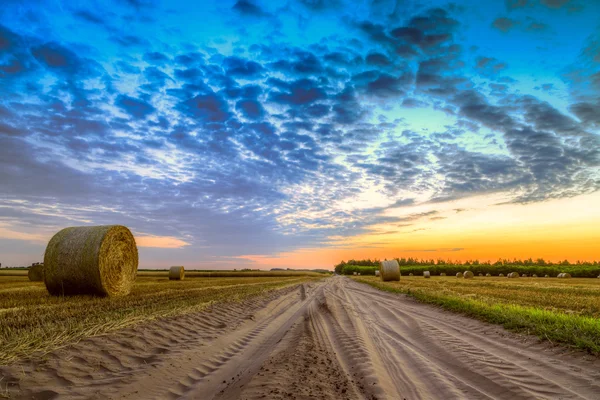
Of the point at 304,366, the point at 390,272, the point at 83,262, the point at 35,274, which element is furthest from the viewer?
the point at 390,272

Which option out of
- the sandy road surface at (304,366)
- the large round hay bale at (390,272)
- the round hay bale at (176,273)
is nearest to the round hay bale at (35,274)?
the round hay bale at (176,273)

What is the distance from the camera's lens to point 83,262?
557 inches

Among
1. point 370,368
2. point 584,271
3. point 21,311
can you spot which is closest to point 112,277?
point 21,311

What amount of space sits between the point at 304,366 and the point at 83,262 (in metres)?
12.2

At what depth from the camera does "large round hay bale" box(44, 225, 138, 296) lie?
14031 millimetres

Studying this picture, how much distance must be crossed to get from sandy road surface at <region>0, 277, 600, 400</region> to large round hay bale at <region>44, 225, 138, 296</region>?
7.60 meters

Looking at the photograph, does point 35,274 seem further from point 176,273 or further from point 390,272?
point 390,272

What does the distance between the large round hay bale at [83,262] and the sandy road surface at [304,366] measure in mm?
7601

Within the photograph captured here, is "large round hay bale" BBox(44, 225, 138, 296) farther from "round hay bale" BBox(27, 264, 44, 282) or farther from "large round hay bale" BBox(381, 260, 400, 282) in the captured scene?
"large round hay bale" BBox(381, 260, 400, 282)

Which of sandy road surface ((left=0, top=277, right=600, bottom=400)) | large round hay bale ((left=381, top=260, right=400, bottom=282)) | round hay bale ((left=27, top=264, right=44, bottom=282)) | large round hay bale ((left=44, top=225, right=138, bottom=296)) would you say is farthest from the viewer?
large round hay bale ((left=381, top=260, right=400, bottom=282))

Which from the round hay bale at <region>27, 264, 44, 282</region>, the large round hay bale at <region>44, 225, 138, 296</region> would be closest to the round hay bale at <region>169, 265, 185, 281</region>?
the round hay bale at <region>27, 264, 44, 282</region>

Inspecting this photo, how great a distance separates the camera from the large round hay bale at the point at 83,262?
14031 mm

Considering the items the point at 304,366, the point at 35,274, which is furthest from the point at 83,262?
the point at 35,274

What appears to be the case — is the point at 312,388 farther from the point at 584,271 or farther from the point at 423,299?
the point at 584,271
